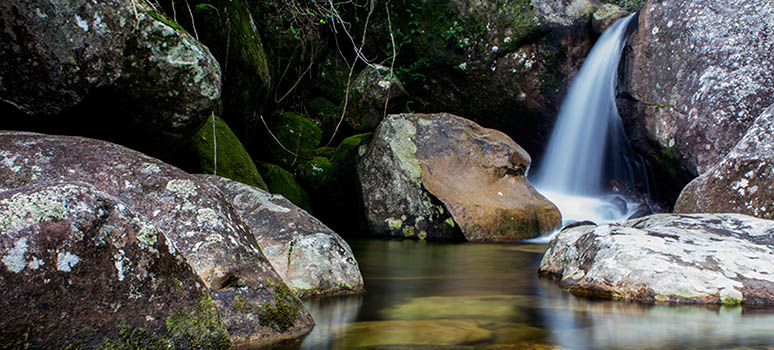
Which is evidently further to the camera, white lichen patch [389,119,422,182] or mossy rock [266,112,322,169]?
mossy rock [266,112,322,169]

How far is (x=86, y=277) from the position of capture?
5.09 ft

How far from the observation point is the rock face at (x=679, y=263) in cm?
316

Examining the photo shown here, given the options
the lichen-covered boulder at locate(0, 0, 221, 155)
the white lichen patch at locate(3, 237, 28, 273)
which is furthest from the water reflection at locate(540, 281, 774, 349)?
the lichen-covered boulder at locate(0, 0, 221, 155)

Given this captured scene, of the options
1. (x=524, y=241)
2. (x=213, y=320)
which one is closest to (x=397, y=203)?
(x=524, y=241)

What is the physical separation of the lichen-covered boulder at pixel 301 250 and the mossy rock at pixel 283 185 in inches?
146

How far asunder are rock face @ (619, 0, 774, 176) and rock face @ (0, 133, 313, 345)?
672 cm

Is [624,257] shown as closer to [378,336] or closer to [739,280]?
[739,280]

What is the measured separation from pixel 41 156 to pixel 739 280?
3.53 metres

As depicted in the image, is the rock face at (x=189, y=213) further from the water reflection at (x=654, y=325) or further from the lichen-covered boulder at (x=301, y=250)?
the water reflection at (x=654, y=325)

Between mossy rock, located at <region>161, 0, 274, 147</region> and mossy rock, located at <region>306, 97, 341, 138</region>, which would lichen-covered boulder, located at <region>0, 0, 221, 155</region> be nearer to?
mossy rock, located at <region>161, 0, 274, 147</region>

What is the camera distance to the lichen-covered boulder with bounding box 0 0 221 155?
11.1 feet

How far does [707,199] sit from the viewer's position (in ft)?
17.9

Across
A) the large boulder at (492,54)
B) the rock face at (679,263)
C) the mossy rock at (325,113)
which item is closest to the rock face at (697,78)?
the large boulder at (492,54)

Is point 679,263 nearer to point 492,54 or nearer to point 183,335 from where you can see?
point 183,335
